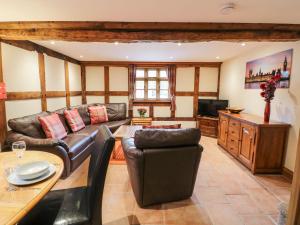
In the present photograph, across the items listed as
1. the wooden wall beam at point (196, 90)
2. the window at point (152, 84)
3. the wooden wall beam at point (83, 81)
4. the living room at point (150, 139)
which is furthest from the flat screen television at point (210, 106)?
the wooden wall beam at point (83, 81)

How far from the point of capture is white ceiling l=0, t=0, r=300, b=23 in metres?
1.96

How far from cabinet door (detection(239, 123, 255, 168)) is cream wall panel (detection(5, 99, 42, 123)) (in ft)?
13.8

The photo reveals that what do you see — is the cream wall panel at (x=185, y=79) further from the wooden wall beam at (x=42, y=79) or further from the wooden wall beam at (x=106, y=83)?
the wooden wall beam at (x=42, y=79)

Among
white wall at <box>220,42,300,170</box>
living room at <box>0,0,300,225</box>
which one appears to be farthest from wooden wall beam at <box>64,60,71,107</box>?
white wall at <box>220,42,300,170</box>

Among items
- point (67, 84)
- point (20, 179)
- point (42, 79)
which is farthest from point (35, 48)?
point (20, 179)

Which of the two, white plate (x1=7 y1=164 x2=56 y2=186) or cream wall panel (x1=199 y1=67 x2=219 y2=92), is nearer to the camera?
white plate (x1=7 y1=164 x2=56 y2=186)

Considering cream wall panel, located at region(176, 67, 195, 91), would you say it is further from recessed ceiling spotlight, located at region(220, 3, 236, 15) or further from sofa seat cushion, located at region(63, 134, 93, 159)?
recessed ceiling spotlight, located at region(220, 3, 236, 15)

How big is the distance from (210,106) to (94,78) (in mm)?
4043

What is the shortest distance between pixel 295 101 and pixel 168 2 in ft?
8.36

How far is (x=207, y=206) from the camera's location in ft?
7.06

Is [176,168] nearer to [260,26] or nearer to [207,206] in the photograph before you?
[207,206]

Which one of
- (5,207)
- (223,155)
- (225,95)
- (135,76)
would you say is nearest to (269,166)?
(223,155)

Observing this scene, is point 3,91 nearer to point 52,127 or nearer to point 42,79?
point 52,127

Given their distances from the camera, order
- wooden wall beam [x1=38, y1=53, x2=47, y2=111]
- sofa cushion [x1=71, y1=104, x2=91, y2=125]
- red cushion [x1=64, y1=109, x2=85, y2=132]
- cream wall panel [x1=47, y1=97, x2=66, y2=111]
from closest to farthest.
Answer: wooden wall beam [x1=38, y1=53, x2=47, y2=111] < red cushion [x1=64, y1=109, x2=85, y2=132] < cream wall panel [x1=47, y1=97, x2=66, y2=111] < sofa cushion [x1=71, y1=104, x2=91, y2=125]
